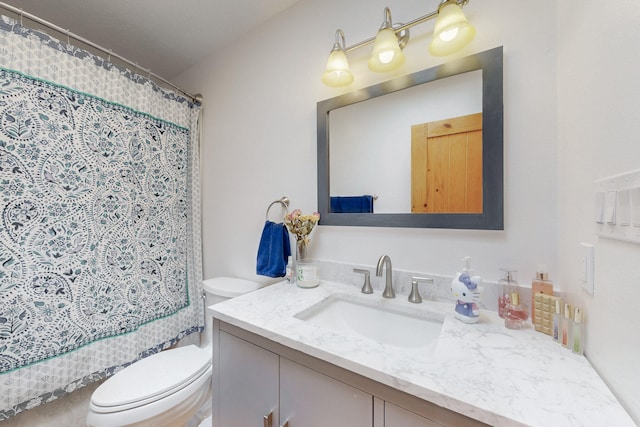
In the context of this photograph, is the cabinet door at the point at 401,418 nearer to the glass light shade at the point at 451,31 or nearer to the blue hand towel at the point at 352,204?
the blue hand towel at the point at 352,204

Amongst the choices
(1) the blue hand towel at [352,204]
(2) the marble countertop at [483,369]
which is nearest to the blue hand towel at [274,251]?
(1) the blue hand towel at [352,204]

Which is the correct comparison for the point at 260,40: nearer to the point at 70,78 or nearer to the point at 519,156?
the point at 70,78

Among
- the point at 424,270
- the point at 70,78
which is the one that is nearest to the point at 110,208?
the point at 70,78

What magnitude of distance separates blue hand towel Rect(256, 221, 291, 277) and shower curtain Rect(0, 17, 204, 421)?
0.70m

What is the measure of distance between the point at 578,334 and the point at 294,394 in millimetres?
739

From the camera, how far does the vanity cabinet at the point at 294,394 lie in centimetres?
53

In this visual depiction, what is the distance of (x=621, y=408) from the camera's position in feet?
1.42

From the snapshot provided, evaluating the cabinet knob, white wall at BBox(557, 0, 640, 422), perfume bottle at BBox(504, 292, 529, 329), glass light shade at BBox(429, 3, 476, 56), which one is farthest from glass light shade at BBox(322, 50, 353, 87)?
the cabinet knob

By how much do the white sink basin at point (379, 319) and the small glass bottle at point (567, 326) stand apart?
0.30 meters

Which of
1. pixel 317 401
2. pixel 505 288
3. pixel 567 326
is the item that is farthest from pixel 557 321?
pixel 317 401

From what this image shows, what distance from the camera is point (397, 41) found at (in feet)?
3.26

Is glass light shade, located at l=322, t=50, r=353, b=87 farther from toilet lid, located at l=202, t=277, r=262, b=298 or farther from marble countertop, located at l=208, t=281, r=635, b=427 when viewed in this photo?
toilet lid, located at l=202, t=277, r=262, b=298

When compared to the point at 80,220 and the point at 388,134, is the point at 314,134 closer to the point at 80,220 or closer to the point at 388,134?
the point at 388,134

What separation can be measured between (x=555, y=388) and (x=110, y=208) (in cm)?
181
